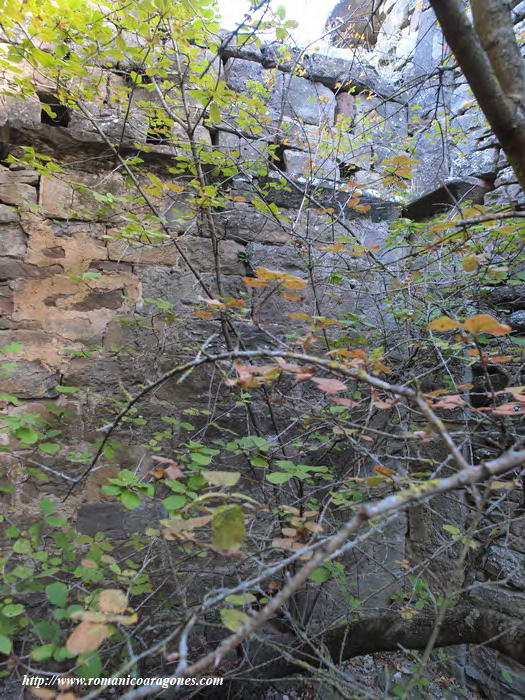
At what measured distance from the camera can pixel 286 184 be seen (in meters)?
2.38

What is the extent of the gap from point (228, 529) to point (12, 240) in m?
1.79

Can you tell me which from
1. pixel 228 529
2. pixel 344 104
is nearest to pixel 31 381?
pixel 228 529

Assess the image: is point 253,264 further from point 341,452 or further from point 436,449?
point 436,449

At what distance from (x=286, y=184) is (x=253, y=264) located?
49 cm

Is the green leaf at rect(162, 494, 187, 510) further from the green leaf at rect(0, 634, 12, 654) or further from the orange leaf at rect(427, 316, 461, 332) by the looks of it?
the orange leaf at rect(427, 316, 461, 332)

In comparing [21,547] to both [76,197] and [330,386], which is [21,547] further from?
[76,197]

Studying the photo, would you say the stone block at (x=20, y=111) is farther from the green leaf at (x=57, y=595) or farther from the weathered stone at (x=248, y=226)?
the green leaf at (x=57, y=595)

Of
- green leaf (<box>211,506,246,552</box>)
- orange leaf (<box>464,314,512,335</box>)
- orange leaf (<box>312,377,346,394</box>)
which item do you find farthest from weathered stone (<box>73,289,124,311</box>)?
orange leaf (<box>464,314,512,335</box>)

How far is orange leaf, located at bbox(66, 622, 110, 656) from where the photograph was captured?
694 mm

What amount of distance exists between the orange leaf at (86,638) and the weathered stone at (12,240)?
1.70 m

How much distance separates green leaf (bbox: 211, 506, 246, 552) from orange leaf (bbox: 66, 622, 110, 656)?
0.24 m

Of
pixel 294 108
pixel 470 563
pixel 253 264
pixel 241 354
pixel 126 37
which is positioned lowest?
pixel 470 563

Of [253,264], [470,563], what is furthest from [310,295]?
[470,563]

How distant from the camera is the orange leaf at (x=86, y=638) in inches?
27.3
